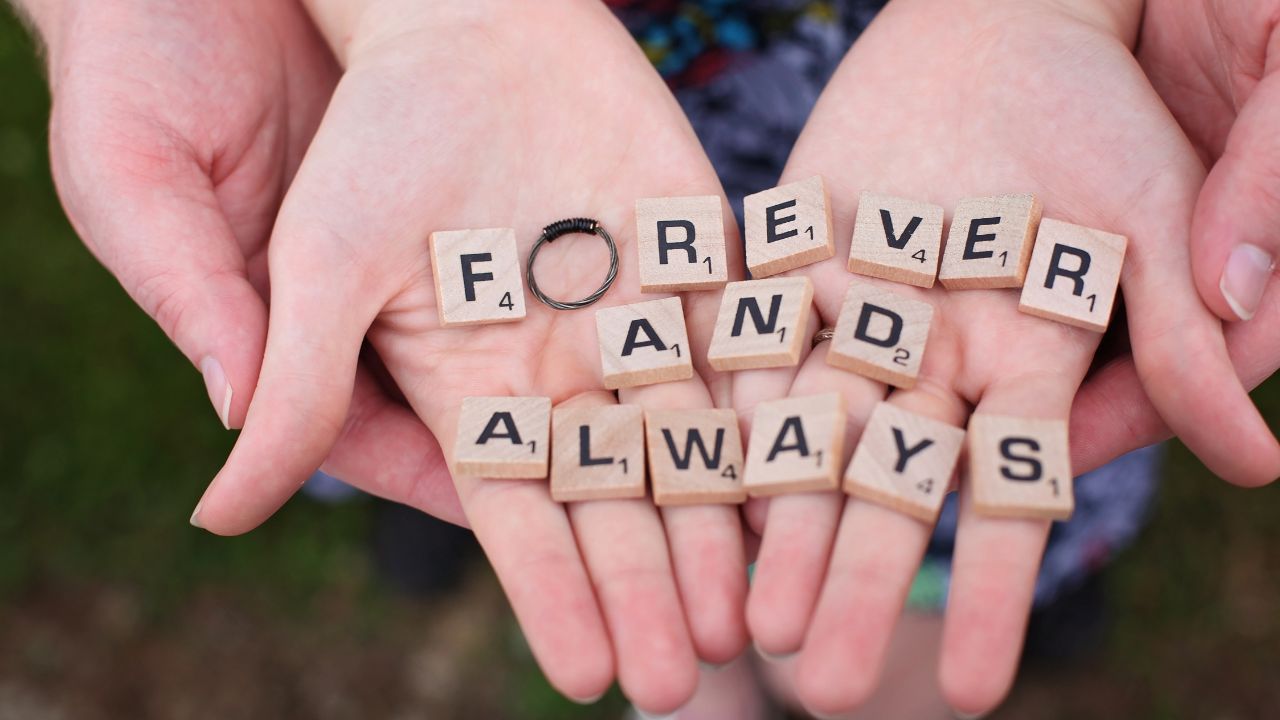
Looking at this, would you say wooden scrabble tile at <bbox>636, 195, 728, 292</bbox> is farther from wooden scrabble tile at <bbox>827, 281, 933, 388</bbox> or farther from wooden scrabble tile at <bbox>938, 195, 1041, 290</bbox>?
wooden scrabble tile at <bbox>938, 195, 1041, 290</bbox>

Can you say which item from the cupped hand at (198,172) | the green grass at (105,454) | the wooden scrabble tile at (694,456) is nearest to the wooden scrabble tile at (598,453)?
the wooden scrabble tile at (694,456)

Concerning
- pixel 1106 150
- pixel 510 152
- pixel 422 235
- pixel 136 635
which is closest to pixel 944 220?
pixel 1106 150

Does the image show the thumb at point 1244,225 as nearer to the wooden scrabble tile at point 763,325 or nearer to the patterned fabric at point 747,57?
the wooden scrabble tile at point 763,325

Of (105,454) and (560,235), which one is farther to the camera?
(105,454)

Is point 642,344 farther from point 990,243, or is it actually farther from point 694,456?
point 990,243

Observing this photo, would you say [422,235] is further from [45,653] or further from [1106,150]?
[45,653]

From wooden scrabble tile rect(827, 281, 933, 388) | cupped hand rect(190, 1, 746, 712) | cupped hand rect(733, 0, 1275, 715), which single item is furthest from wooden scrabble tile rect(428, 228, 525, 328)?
wooden scrabble tile rect(827, 281, 933, 388)

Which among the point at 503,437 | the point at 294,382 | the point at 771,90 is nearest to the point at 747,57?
the point at 771,90

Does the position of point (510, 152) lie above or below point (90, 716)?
above
